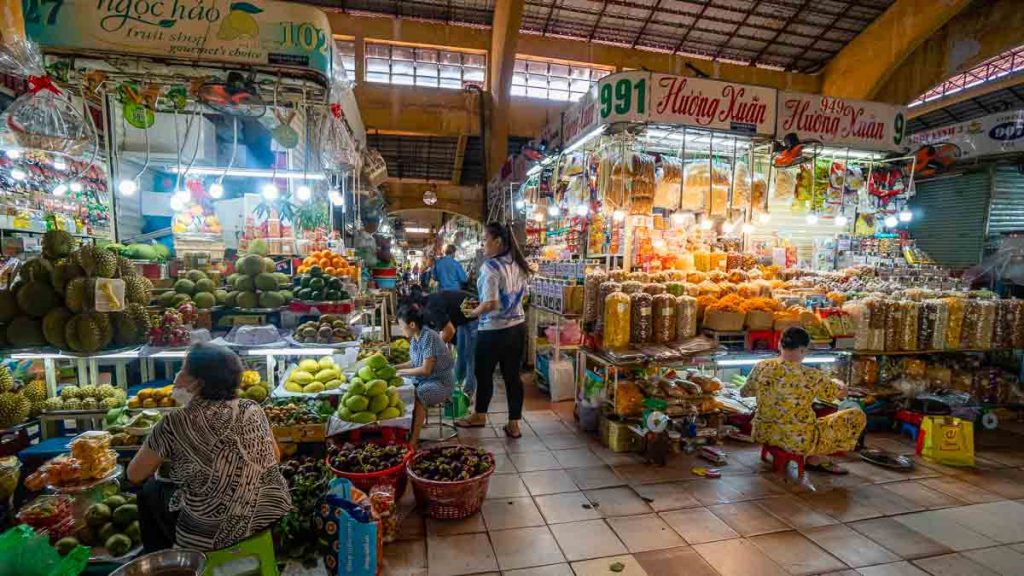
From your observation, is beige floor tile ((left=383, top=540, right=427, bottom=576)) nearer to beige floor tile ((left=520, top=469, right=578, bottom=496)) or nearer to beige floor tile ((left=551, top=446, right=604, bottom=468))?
beige floor tile ((left=520, top=469, right=578, bottom=496))

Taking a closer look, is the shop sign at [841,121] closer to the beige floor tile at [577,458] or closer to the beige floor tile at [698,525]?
the beige floor tile at [577,458]

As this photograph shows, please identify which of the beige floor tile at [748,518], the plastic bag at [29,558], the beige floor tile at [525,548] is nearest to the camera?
the plastic bag at [29,558]

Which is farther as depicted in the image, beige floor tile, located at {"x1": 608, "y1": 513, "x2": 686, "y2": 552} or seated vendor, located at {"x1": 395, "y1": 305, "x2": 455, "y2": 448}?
seated vendor, located at {"x1": 395, "y1": 305, "x2": 455, "y2": 448}

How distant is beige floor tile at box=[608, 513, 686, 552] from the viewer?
3000 mm

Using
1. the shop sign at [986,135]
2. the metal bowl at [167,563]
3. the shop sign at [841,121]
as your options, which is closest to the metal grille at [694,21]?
the shop sign at [986,135]

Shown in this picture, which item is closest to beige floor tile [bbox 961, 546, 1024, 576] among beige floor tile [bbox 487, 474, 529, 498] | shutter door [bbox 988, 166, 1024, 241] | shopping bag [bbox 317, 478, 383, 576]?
beige floor tile [bbox 487, 474, 529, 498]

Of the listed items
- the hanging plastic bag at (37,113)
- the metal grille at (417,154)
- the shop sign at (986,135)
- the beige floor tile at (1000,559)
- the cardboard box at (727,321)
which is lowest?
the beige floor tile at (1000,559)

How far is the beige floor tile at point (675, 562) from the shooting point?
2746mm

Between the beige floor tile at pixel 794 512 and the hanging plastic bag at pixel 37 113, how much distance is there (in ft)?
17.9

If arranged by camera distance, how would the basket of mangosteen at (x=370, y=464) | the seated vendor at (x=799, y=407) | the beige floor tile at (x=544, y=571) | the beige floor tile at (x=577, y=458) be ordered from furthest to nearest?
the beige floor tile at (x=577, y=458) < the seated vendor at (x=799, y=407) < the basket of mangosteen at (x=370, y=464) < the beige floor tile at (x=544, y=571)

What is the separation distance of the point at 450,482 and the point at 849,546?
2.67 meters

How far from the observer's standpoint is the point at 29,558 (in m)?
1.75

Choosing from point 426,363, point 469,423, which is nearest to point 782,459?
point 469,423

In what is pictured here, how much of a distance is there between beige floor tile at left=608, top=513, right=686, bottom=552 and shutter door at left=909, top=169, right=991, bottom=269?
10365 mm
